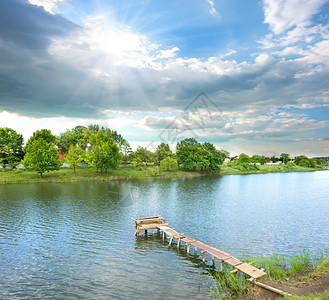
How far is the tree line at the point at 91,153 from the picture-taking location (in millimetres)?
71812

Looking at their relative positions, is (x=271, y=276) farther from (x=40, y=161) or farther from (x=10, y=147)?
(x=10, y=147)

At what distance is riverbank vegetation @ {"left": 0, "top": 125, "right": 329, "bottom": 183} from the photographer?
70.3 metres

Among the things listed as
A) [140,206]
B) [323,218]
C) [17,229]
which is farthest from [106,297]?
[323,218]

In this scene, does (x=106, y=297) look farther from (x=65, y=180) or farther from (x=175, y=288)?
(x=65, y=180)

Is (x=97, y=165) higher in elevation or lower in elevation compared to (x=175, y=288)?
higher

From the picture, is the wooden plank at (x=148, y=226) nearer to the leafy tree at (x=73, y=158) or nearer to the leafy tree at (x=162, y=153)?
the leafy tree at (x=73, y=158)

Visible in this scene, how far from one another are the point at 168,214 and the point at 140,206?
6.92 meters

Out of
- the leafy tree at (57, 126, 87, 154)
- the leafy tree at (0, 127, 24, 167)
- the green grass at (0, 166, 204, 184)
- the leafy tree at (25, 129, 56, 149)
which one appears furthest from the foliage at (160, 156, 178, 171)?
the leafy tree at (0, 127, 24, 167)

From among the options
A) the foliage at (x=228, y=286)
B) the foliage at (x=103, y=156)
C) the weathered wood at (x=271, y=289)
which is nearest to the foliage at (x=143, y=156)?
the foliage at (x=103, y=156)

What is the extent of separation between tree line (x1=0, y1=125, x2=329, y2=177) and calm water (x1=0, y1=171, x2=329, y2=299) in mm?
35677

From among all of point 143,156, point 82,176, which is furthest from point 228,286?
point 143,156

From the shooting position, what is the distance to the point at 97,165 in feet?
248

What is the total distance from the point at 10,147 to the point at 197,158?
7252 centimetres

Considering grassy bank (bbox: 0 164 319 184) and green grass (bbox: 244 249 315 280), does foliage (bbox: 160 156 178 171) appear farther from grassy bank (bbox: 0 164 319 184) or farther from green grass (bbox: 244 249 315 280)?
green grass (bbox: 244 249 315 280)
